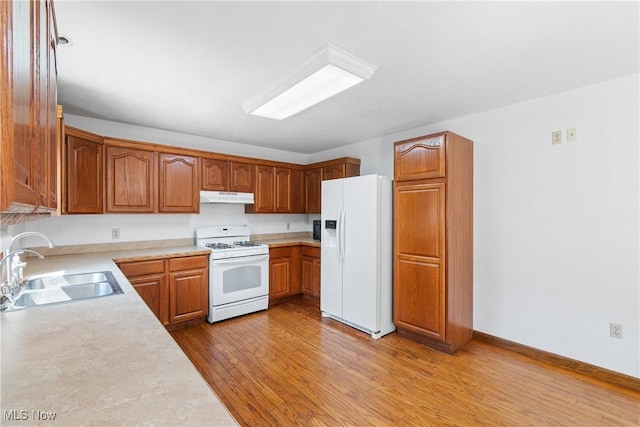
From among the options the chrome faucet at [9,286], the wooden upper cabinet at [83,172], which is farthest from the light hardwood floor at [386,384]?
the wooden upper cabinet at [83,172]

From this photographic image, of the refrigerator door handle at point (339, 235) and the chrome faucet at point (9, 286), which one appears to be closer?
the chrome faucet at point (9, 286)

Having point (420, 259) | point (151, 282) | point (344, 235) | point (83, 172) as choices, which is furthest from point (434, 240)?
point (83, 172)

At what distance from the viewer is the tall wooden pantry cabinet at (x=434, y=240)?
112 inches

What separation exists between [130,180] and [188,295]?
1429mm

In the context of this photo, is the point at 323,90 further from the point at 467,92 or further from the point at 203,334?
the point at 203,334

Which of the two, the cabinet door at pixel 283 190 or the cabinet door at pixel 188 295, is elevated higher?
the cabinet door at pixel 283 190

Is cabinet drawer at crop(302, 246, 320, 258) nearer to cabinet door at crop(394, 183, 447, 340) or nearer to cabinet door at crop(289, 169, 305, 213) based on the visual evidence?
cabinet door at crop(289, 169, 305, 213)

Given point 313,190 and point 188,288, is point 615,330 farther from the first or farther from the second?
point 188,288

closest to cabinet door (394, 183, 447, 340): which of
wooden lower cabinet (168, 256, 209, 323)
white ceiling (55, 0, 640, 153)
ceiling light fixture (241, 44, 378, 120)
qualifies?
white ceiling (55, 0, 640, 153)

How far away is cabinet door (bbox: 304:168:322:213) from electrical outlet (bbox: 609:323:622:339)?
3.36 m

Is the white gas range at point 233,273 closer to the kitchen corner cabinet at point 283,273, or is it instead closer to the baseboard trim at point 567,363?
the kitchen corner cabinet at point 283,273

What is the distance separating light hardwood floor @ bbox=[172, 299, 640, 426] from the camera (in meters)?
1.98

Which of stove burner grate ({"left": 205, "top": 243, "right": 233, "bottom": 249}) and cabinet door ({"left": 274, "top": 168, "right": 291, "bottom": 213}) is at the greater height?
cabinet door ({"left": 274, "top": 168, "right": 291, "bottom": 213})

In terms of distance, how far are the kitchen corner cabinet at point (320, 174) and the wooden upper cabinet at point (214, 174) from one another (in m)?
1.35
